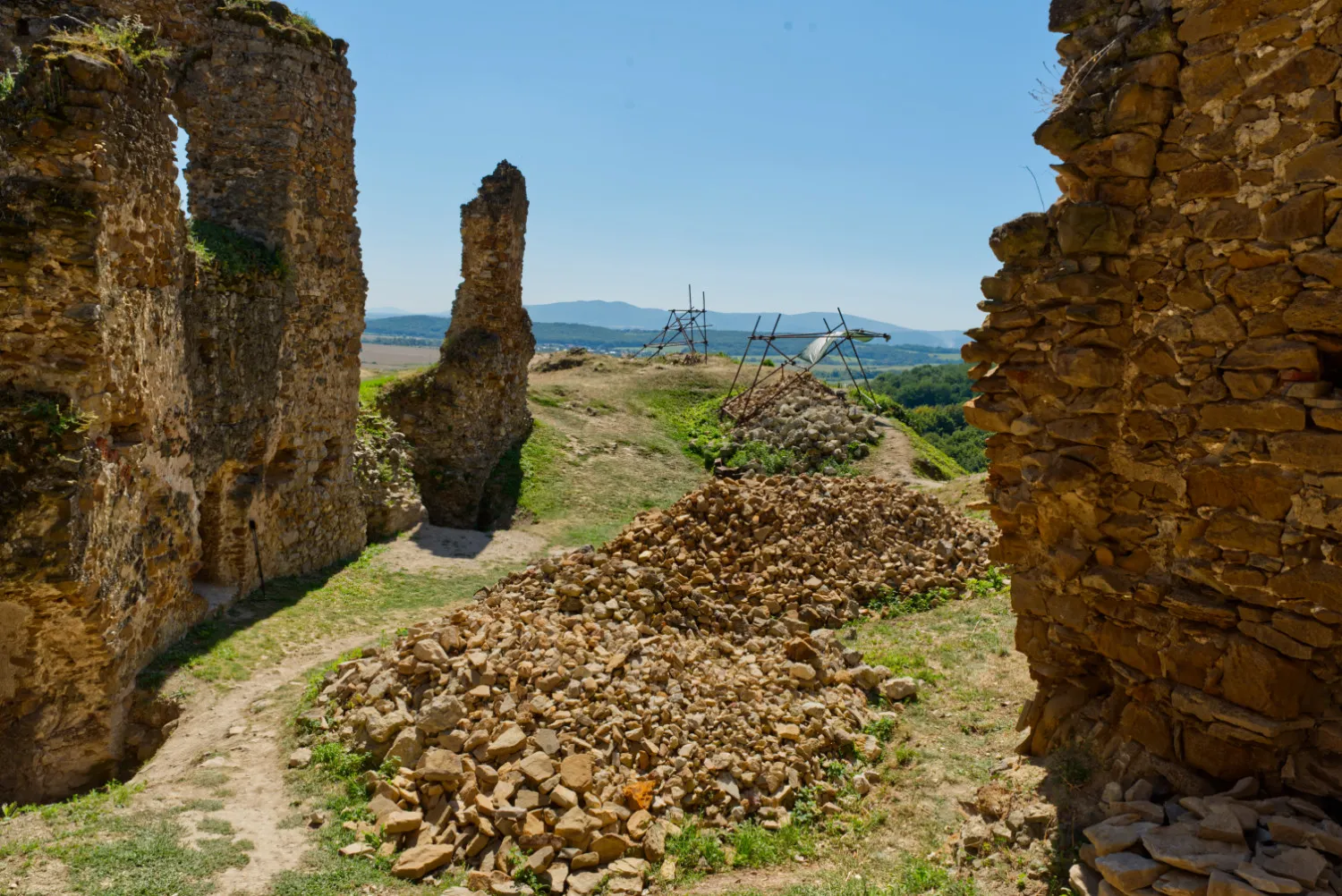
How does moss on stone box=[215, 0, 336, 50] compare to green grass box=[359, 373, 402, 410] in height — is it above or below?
above

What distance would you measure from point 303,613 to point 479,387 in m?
8.61

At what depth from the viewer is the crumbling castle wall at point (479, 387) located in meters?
18.3

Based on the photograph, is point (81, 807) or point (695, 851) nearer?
point (695, 851)

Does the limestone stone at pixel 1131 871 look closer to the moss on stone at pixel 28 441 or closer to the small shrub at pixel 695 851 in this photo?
the small shrub at pixel 695 851

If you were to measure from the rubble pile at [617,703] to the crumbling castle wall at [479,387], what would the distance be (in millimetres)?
8901

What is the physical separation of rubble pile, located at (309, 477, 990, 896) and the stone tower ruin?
2.43 m

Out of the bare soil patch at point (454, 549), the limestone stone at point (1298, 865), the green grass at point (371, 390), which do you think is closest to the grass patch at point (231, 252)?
the bare soil patch at point (454, 549)

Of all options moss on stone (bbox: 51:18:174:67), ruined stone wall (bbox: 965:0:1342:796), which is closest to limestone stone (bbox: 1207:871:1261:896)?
ruined stone wall (bbox: 965:0:1342:796)

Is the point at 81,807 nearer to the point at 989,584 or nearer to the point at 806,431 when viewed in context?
the point at 989,584

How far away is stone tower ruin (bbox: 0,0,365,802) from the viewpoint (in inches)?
284

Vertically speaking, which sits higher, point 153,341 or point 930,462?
point 153,341

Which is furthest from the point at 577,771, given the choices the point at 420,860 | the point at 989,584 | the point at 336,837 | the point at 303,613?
the point at 303,613

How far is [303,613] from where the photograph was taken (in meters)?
11.0

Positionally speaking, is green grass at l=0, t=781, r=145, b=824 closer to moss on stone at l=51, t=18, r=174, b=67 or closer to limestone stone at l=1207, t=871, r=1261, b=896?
moss on stone at l=51, t=18, r=174, b=67
